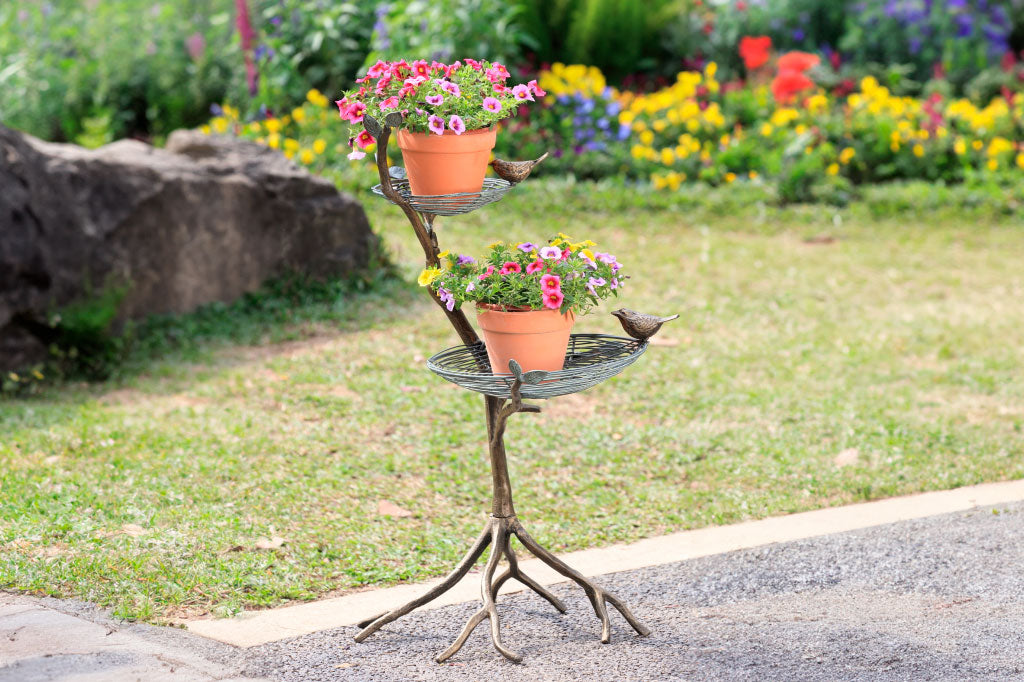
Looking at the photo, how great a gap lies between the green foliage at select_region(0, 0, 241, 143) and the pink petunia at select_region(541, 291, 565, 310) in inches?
266

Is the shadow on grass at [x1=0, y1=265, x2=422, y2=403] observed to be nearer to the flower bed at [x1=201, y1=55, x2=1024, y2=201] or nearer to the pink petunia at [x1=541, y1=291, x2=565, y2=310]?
the flower bed at [x1=201, y1=55, x2=1024, y2=201]

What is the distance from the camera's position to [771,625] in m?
3.45

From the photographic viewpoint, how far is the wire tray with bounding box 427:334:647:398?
3.17 meters

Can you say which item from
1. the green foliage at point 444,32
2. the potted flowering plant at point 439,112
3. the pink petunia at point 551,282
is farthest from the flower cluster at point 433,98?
the green foliage at point 444,32

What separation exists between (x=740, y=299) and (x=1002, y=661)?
375 centimetres

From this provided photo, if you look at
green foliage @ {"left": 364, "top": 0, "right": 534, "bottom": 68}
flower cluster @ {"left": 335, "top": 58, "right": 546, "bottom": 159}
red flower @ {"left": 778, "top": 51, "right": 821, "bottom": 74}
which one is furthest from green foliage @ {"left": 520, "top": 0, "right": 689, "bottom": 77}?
flower cluster @ {"left": 335, "top": 58, "right": 546, "bottom": 159}

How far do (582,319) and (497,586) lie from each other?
303 cm

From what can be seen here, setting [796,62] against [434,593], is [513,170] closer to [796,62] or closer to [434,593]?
[434,593]

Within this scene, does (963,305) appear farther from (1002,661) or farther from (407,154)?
(407,154)

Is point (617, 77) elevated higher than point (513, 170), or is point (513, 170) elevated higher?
point (513, 170)

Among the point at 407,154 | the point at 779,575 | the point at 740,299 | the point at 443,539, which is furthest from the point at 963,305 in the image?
the point at 407,154

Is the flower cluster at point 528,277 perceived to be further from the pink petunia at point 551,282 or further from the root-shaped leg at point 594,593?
the root-shaped leg at point 594,593

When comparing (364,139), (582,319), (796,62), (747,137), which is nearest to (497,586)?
(364,139)

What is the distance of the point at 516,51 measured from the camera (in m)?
8.87
